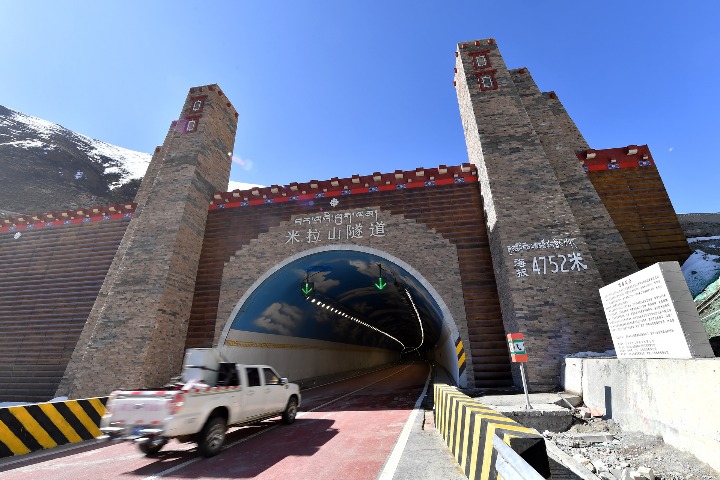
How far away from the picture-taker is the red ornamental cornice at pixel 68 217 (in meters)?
19.0

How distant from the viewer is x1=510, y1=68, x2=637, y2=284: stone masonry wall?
497 inches

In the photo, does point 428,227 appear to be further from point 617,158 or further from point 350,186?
point 617,158

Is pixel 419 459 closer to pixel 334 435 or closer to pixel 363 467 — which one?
pixel 363 467

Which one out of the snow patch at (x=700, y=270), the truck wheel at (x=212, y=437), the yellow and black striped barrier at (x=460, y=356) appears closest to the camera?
the truck wheel at (x=212, y=437)

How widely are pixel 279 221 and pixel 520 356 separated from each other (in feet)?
40.9

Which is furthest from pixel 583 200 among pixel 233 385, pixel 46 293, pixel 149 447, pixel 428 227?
pixel 46 293

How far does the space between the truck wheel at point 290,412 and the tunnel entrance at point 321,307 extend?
6251 mm

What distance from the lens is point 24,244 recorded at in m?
19.2

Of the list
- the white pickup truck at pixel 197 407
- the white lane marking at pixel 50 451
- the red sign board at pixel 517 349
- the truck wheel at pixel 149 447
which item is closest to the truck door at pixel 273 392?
the white pickup truck at pixel 197 407

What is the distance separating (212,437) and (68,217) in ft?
64.5

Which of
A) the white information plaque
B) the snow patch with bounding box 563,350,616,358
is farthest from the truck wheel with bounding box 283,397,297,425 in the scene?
the snow patch with bounding box 563,350,616,358

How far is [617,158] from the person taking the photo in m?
14.6

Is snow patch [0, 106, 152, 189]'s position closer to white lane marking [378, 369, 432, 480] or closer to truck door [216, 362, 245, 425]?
truck door [216, 362, 245, 425]

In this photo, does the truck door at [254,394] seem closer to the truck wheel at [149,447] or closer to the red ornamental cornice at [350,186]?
the truck wheel at [149,447]
